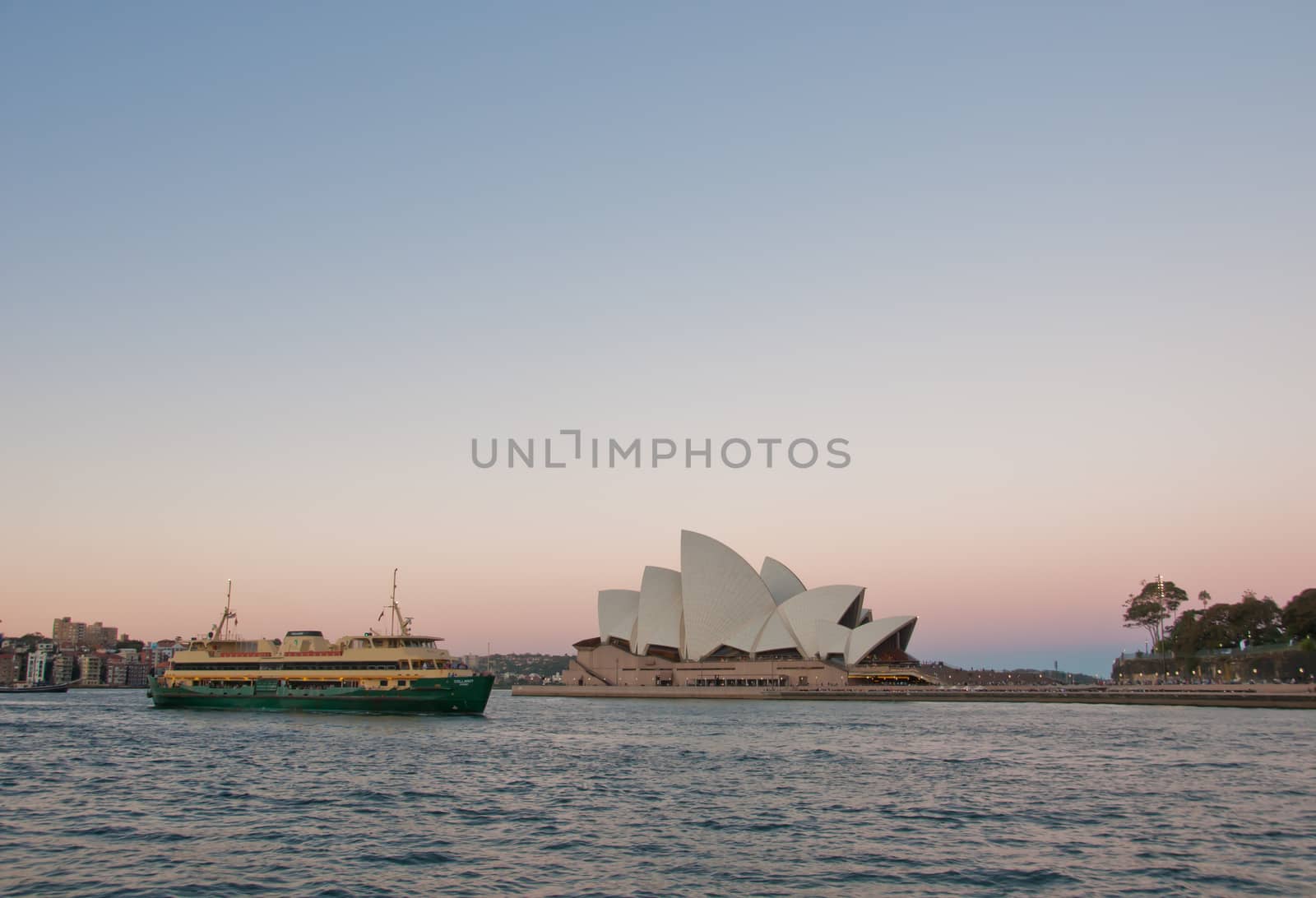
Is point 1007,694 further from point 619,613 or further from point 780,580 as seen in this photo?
point 619,613

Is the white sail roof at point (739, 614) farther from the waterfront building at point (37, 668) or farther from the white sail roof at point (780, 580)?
the waterfront building at point (37, 668)

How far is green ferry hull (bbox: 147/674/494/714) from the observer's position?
64.0 m

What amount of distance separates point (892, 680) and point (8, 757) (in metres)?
96.9

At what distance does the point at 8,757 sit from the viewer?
1647 inches

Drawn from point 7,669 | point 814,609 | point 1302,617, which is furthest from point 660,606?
point 7,669

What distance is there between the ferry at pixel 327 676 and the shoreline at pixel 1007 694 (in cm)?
4916

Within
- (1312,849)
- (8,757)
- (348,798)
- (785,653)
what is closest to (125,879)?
(348,798)

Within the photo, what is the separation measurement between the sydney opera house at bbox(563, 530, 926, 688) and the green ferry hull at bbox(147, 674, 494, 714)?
51184mm

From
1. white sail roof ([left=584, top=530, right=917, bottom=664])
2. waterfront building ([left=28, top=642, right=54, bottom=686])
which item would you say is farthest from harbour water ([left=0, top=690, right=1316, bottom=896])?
waterfront building ([left=28, top=642, right=54, bottom=686])

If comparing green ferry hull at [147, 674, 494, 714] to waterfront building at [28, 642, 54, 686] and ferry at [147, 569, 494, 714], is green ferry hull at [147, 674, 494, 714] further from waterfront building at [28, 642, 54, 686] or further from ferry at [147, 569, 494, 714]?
waterfront building at [28, 642, 54, 686]

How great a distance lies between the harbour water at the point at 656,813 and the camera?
19.8 metres

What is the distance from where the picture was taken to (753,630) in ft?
389

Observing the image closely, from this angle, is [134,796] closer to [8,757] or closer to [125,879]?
[125,879]

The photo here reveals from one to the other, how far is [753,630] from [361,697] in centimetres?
6206
